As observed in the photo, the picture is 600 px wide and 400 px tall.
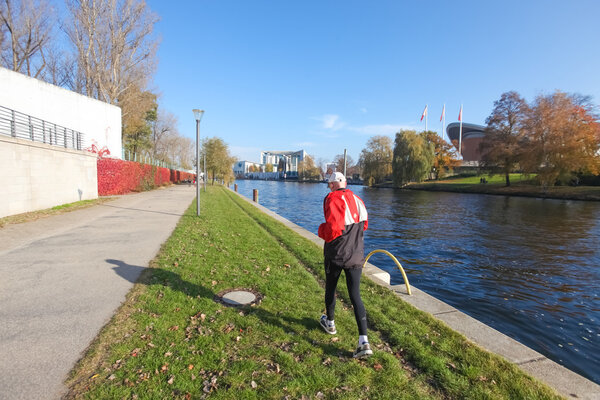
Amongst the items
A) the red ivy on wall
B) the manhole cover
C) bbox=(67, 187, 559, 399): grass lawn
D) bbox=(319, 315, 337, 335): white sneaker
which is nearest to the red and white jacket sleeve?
bbox=(319, 315, 337, 335): white sneaker

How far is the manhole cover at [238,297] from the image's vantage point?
4.58 meters

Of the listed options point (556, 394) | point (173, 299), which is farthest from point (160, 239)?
point (556, 394)

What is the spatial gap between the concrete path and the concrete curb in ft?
15.1

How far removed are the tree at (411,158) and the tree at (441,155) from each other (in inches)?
559

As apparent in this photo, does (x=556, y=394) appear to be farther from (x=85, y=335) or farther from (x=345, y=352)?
(x=85, y=335)

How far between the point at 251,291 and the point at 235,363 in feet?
6.59

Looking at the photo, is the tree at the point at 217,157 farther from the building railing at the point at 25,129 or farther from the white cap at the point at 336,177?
the white cap at the point at 336,177

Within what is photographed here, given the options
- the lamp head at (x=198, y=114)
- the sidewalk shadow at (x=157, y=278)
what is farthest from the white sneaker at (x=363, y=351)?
the lamp head at (x=198, y=114)

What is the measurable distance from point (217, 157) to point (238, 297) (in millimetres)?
40651

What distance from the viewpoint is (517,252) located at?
1068cm

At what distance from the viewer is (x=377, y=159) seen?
67.5 m

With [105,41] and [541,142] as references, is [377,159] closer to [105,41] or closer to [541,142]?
[541,142]

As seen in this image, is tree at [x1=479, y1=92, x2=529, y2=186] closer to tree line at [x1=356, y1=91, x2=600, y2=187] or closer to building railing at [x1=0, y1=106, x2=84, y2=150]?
tree line at [x1=356, y1=91, x2=600, y2=187]

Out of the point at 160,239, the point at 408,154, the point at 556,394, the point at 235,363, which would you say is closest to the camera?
the point at 556,394
